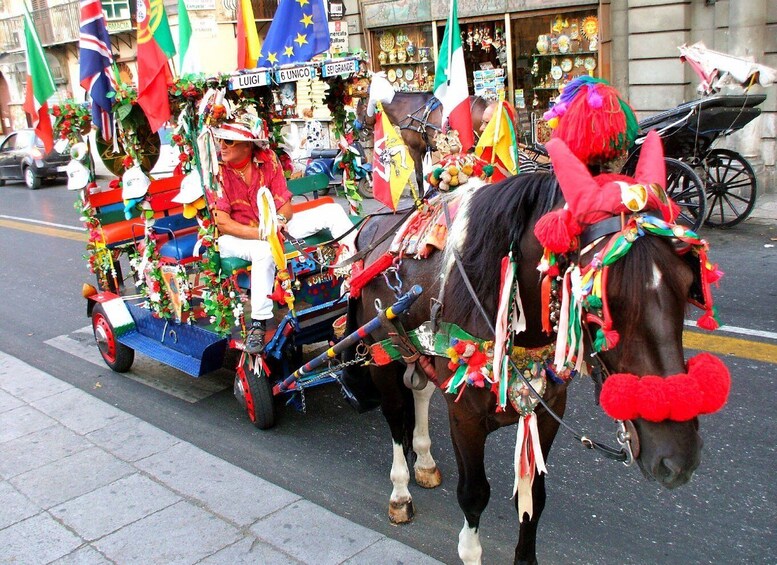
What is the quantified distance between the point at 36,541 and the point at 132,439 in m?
1.30

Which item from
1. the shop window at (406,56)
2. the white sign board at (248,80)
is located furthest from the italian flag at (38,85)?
the shop window at (406,56)

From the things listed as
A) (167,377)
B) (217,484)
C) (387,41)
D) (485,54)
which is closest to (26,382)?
(167,377)

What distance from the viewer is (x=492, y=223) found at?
9.98 ft

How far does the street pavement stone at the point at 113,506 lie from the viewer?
4301mm

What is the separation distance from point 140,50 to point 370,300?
8.03 ft

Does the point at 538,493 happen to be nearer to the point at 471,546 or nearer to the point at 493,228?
the point at 471,546

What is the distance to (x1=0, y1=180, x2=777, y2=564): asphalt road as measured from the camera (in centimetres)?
388

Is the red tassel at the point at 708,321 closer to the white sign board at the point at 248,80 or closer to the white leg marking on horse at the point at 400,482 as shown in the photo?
the white leg marking on horse at the point at 400,482

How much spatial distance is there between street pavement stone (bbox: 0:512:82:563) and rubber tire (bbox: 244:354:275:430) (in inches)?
58.8

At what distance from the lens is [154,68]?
4.95m

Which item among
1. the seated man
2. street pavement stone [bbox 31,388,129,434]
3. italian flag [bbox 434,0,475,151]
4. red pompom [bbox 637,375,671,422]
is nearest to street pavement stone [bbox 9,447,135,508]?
street pavement stone [bbox 31,388,129,434]

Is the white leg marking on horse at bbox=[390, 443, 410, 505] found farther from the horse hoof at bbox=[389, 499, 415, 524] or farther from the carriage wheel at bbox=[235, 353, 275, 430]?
the carriage wheel at bbox=[235, 353, 275, 430]

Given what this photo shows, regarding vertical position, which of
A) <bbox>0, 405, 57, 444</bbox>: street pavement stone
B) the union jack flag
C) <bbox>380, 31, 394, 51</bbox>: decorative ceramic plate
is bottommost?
<bbox>0, 405, 57, 444</bbox>: street pavement stone

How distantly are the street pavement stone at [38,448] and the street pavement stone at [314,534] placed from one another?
193cm
